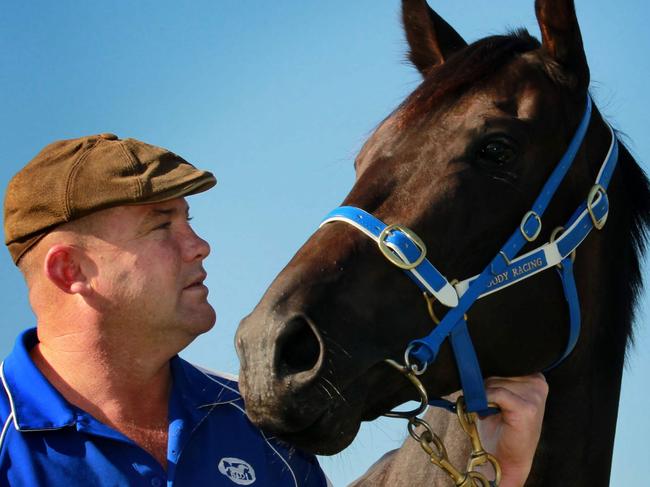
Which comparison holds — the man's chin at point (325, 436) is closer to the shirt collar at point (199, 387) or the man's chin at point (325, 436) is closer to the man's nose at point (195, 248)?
the shirt collar at point (199, 387)

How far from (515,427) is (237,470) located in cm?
102

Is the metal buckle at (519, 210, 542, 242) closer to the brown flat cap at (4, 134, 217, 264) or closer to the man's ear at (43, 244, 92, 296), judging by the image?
the brown flat cap at (4, 134, 217, 264)

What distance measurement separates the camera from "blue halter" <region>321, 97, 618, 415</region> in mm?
2912

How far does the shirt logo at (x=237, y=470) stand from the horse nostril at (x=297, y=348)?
710 millimetres

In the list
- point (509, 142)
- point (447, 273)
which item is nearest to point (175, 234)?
point (447, 273)

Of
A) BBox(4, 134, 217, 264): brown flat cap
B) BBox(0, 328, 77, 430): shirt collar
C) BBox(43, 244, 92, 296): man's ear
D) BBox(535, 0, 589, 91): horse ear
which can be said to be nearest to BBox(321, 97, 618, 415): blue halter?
BBox(535, 0, 589, 91): horse ear

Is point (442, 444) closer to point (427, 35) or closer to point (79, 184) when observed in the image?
point (79, 184)

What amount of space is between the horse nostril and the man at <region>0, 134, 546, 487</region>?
0.68 meters

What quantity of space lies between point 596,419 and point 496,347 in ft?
2.01

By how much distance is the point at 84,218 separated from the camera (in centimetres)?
335

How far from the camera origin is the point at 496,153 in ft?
10.4

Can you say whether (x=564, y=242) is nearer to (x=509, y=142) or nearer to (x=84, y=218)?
(x=509, y=142)

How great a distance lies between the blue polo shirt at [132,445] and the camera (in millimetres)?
2846

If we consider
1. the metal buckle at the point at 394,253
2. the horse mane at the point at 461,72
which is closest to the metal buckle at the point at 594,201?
the horse mane at the point at 461,72
